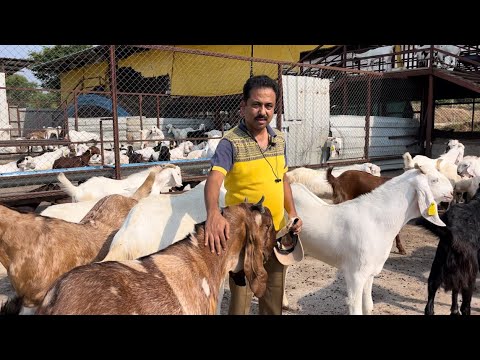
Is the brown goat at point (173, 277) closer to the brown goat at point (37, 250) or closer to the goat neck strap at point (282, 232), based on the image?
the goat neck strap at point (282, 232)

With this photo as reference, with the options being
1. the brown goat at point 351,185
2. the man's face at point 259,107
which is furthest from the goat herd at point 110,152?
the man's face at point 259,107

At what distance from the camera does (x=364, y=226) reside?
11.8 ft

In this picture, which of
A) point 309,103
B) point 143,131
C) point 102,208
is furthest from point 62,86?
point 102,208

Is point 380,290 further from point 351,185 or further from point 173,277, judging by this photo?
point 173,277

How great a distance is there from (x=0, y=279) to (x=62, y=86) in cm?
2059

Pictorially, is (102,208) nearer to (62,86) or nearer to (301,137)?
(301,137)

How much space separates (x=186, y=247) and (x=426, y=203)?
2.54 m

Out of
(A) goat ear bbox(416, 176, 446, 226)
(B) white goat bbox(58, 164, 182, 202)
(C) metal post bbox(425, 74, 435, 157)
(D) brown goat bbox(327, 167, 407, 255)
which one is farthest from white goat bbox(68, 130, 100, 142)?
(A) goat ear bbox(416, 176, 446, 226)

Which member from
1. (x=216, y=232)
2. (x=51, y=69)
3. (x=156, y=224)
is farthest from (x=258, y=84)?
(x=51, y=69)

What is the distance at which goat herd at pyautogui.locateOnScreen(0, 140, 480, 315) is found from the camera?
168cm

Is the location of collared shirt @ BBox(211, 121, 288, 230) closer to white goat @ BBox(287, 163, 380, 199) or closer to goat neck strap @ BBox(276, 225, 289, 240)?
goat neck strap @ BBox(276, 225, 289, 240)

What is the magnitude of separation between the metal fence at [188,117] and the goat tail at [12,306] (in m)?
3.62

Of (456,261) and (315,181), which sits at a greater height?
(315,181)

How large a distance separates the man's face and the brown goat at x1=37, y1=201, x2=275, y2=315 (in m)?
0.56
